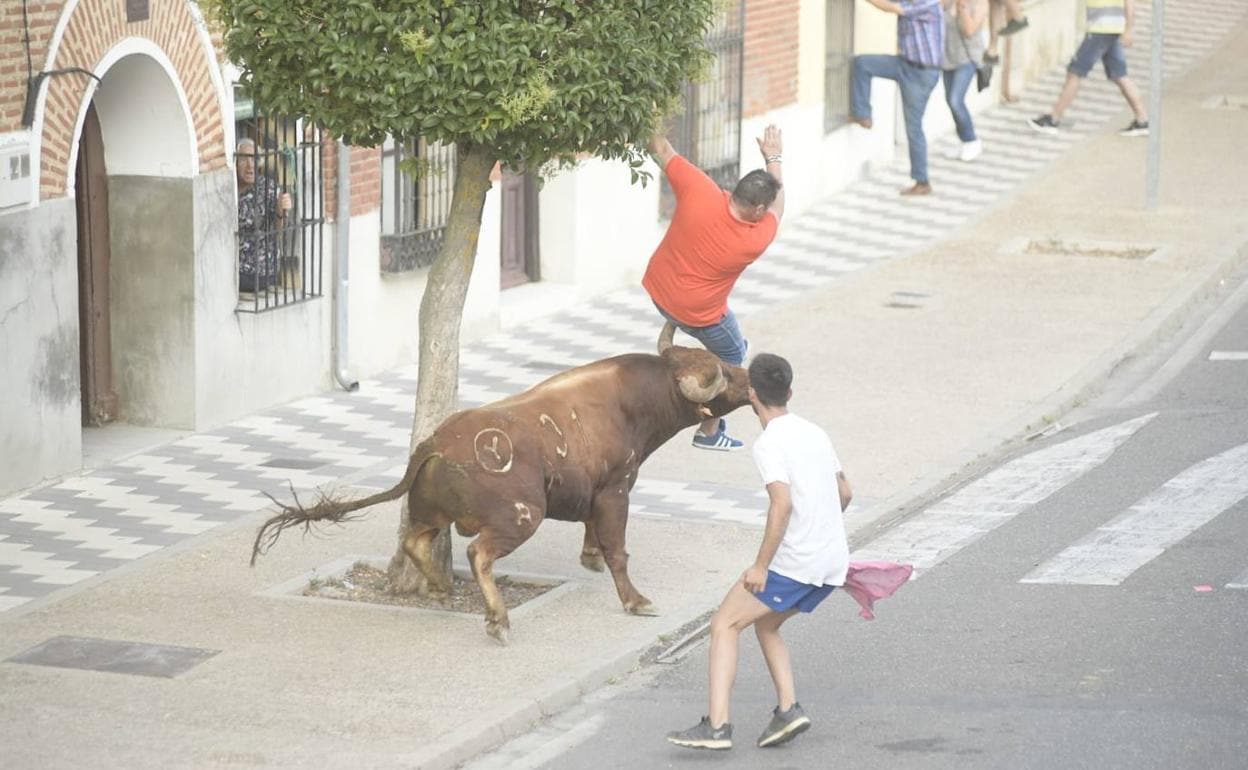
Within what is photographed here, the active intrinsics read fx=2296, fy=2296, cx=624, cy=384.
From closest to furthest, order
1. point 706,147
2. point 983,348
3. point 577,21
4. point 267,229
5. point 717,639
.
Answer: point 717,639 → point 577,21 → point 267,229 → point 983,348 → point 706,147

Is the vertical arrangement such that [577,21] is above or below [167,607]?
above

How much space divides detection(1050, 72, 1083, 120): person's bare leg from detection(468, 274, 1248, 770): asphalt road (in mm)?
12452

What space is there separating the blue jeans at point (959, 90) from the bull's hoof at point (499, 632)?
14820mm

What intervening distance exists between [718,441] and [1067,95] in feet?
44.3

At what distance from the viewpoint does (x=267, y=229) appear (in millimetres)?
14875

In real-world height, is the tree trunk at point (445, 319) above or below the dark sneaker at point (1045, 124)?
below

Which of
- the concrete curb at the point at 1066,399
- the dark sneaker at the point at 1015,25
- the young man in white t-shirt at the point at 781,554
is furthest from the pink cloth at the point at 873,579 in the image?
the dark sneaker at the point at 1015,25

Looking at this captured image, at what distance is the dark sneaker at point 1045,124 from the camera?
26.0m

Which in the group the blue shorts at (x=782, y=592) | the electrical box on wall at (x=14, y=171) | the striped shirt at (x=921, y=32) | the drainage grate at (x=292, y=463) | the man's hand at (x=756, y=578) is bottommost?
the drainage grate at (x=292, y=463)

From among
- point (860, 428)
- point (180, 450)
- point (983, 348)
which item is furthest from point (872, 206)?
point (180, 450)

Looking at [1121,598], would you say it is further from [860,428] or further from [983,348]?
[983,348]

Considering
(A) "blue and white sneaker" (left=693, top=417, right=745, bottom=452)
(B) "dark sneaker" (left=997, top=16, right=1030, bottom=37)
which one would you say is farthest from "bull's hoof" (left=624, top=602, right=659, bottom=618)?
(B) "dark sneaker" (left=997, top=16, right=1030, bottom=37)

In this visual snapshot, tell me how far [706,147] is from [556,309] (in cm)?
314

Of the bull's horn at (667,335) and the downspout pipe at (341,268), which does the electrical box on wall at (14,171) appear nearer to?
the downspout pipe at (341,268)
